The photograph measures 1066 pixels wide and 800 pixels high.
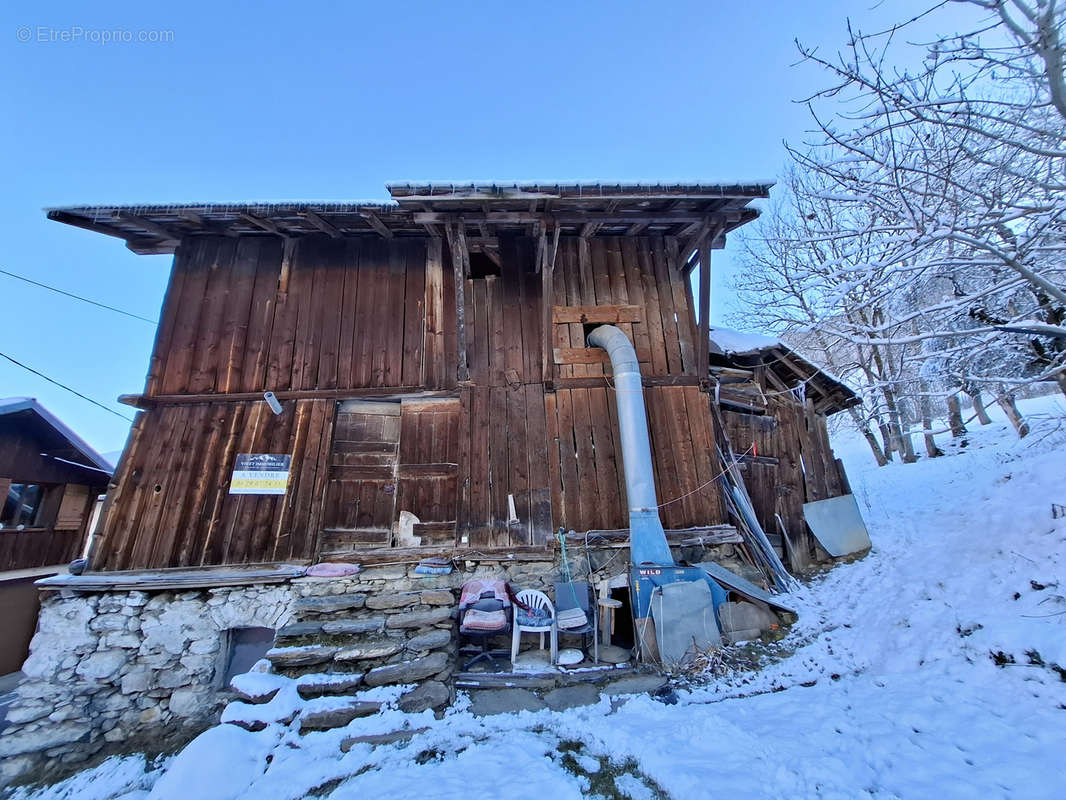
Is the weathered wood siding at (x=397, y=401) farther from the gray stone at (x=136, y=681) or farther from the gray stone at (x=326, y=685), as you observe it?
the gray stone at (x=326, y=685)

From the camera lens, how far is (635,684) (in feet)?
16.1

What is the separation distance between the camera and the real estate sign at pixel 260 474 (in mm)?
6797

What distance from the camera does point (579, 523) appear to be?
664 cm

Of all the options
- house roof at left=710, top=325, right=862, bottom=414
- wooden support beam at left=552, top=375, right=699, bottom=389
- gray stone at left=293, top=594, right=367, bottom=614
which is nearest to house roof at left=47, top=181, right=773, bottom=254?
wooden support beam at left=552, top=375, right=699, bottom=389

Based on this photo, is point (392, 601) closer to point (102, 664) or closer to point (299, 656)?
point (299, 656)

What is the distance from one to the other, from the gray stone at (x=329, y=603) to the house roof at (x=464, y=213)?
555cm

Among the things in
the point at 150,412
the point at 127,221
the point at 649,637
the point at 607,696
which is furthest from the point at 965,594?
the point at 127,221

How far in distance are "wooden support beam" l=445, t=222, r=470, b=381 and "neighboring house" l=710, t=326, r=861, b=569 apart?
187 inches

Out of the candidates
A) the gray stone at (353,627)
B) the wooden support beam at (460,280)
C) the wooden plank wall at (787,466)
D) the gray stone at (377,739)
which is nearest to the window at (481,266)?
the wooden support beam at (460,280)

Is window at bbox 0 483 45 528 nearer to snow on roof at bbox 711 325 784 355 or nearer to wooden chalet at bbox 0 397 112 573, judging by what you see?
wooden chalet at bbox 0 397 112 573

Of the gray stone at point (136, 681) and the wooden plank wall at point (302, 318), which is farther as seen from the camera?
the wooden plank wall at point (302, 318)

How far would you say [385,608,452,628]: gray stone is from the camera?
5.43 m

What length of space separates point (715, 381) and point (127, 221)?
10.3 meters

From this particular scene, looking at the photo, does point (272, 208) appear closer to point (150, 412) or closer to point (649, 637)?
point (150, 412)
